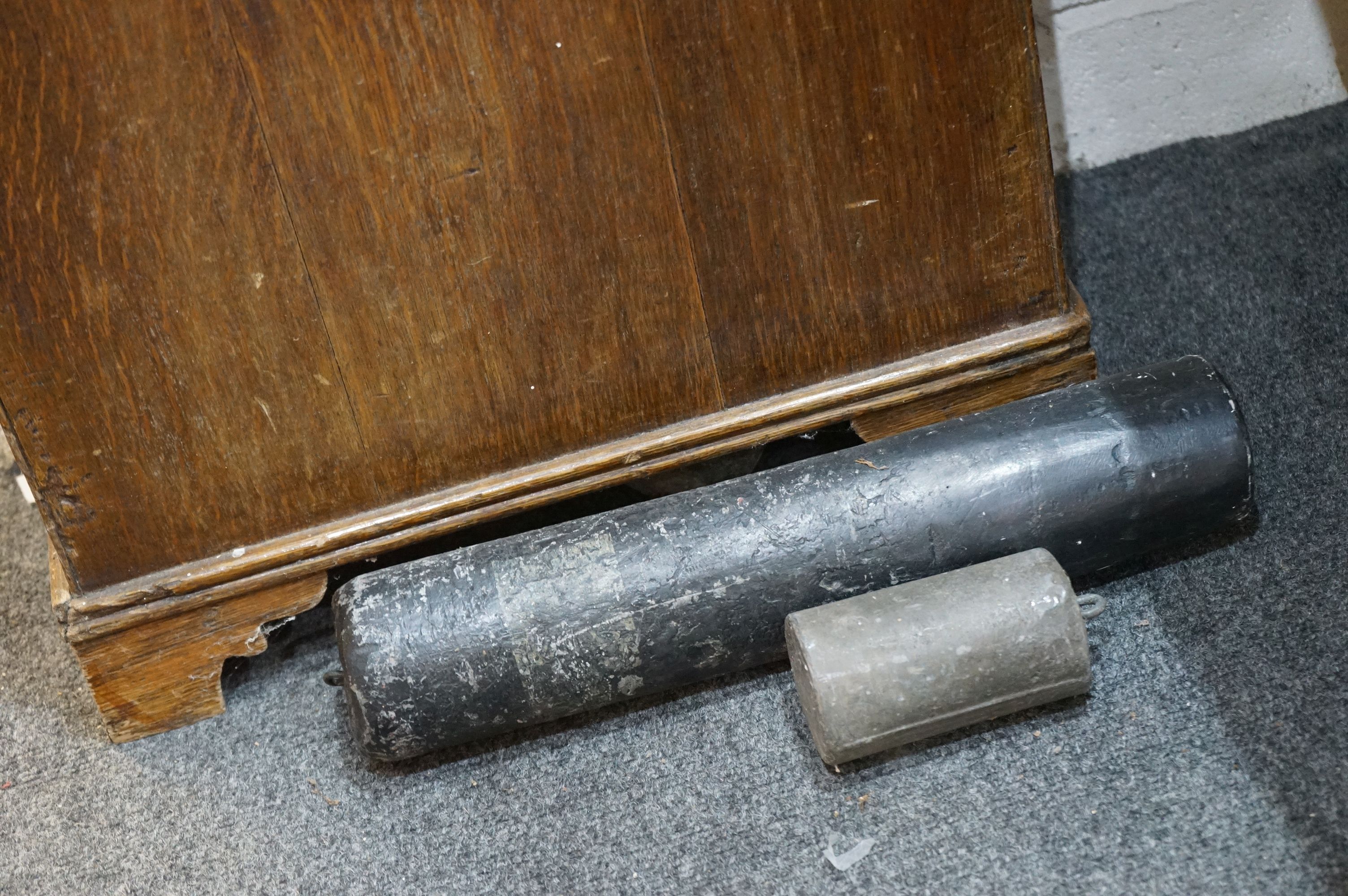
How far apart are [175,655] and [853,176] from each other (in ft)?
3.57

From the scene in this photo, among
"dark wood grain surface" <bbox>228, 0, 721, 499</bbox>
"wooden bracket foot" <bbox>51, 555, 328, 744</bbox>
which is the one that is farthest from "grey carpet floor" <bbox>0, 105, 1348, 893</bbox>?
"dark wood grain surface" <bbox>228, 0, 721, 499</bbox>

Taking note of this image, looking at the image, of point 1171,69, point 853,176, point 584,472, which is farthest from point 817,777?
point 1171,69

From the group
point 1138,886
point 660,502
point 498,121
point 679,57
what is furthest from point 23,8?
point 1138,886

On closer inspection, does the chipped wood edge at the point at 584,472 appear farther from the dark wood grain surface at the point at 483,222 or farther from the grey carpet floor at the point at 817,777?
the grey carpet floor at the point at 817,777

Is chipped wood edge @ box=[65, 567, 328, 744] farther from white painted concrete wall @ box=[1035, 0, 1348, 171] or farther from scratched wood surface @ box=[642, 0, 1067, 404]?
white painted concrete wall @ box=[1035, 0, 1348, 171]

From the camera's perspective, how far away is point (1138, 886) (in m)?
1.26

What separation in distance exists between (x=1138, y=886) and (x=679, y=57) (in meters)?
1.02

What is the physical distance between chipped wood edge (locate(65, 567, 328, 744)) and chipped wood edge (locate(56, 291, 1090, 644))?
2 centimetres

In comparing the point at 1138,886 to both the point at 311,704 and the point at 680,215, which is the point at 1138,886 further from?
the point at 311,704

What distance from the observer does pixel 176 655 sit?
1633 millimetres

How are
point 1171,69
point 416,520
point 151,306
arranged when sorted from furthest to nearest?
point 1171,69
point 416,520
point 151,306

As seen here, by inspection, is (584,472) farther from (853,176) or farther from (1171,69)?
(1171,69)

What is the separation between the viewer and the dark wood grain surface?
1344 mm

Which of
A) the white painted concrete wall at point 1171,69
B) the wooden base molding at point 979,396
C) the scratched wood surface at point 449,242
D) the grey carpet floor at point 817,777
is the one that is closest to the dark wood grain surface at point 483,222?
the scratched wood surface at point 449,242
